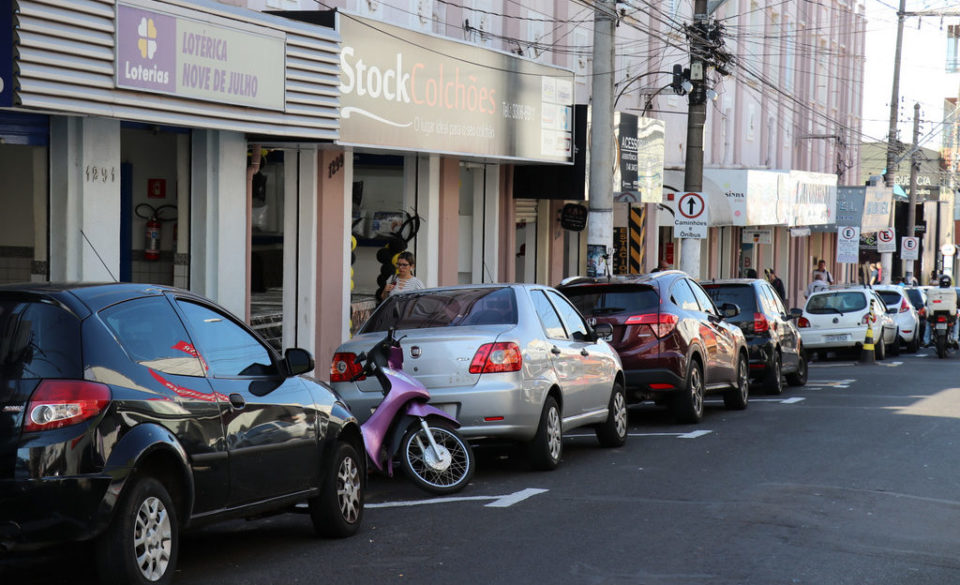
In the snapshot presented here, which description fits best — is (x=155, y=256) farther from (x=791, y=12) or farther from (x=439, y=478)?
(x=791, y=12)

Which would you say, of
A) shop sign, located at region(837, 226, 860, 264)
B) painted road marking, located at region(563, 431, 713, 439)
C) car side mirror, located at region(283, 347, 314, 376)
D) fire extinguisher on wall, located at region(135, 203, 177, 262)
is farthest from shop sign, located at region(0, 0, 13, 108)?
shop sign, located at region(837, 226, 860, 264)

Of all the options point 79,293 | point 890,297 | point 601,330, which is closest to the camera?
point 79,293

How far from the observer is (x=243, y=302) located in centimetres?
1617

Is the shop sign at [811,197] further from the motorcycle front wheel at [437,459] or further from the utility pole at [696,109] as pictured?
the motorcycle front wheel at [437,459]

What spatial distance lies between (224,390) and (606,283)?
8.23 meters

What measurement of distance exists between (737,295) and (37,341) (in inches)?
588

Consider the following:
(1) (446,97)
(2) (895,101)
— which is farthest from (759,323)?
(2) (895,101)

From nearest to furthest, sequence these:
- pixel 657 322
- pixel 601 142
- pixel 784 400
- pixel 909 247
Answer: pixel 657 322, pixel 784 400, pixel 601 142, pixel 909 247

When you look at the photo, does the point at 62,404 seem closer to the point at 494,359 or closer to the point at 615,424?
the point at 494,359

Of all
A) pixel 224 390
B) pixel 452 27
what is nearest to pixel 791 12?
pixel 452 27

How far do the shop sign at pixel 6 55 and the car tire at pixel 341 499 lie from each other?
4745 millimetres

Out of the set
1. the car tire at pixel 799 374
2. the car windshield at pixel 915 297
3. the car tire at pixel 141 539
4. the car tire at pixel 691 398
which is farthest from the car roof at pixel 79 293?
the car windshield at pixel 915 297

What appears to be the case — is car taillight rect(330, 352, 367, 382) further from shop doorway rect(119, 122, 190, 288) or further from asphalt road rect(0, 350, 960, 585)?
shop doorway rect(119, 122, 190, 288)

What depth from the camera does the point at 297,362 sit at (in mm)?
8055
